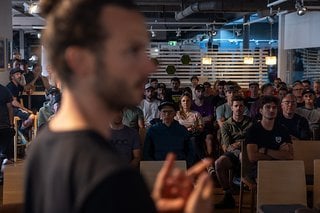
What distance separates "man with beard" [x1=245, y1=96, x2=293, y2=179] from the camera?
16.7 ft

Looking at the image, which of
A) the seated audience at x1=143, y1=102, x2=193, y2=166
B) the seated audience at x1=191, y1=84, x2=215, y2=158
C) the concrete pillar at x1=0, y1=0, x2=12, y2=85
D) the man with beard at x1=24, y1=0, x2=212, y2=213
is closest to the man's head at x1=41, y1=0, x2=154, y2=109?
the man with beard at x1=24, y1=0, x2=212, y2=213

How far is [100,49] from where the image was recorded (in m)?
0.96

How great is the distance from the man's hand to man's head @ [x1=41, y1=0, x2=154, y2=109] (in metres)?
0.17

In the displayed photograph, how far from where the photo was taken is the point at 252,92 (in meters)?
9.43

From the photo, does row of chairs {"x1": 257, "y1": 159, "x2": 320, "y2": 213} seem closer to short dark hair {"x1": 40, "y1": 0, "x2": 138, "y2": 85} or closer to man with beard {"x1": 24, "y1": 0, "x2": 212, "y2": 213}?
man with beard {"x1": 24, "y1": 0, "x2": 212, "y2": 213}

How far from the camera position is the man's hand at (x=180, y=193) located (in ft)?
3.34

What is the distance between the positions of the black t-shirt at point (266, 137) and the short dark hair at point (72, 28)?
4289mm

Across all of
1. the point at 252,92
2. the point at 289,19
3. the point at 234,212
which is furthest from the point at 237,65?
the point at 234,212

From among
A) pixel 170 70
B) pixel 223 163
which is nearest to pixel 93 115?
pixel 223 163

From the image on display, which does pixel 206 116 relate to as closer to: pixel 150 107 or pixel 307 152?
pixel 150 107

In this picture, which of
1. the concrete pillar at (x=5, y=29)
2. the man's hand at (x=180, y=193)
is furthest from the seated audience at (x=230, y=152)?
the concrete pillar at (x=5, y=29)

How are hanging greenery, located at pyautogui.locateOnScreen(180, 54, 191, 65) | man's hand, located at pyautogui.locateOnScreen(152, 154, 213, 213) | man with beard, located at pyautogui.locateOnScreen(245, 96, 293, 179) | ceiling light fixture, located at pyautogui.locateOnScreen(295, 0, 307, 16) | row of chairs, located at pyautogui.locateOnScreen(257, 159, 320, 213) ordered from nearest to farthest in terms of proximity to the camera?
man's hand, located at pyautogui.locateOnScreen(152, 154, 213, 213), row of chairs, located at pyautogui.locateOnScreen(257, 159, 320, 213), man with beard, located at pyautogui.locateOnScreen(245, 96, 293, 179), ceiling light fixture, located at pyautogui.locateOnScreen(295, 0, 307, 16), hanging greenery, located at pyautogui.locateOnScreen(180, 54, 191, 65)

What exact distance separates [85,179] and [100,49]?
0.76 ft

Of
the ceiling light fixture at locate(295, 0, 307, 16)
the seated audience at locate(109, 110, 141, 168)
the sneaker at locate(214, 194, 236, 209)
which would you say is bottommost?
the sneaker at locate(214, 194, 236, 209)
